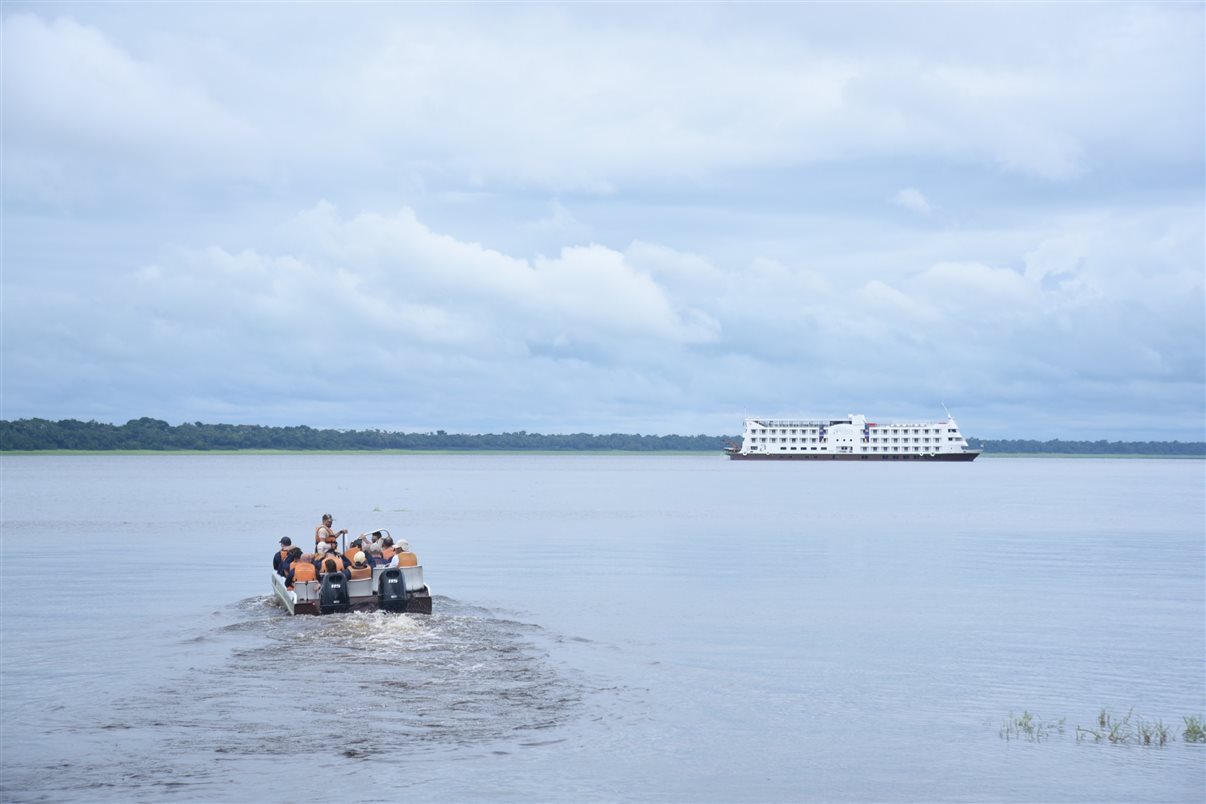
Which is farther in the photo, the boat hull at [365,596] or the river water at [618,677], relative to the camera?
the boat hull at [365,596]

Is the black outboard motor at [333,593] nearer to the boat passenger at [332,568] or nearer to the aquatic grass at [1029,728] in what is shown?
the boat passenger at [332,568]

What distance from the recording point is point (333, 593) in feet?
114

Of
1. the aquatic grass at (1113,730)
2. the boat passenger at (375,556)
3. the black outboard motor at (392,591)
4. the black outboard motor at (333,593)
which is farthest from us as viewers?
the boat passenger at (375,556)

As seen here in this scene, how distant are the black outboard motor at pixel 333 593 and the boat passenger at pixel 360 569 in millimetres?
460

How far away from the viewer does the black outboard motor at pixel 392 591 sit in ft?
113

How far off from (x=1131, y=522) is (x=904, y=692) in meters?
65.1

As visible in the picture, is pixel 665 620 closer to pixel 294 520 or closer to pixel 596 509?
pixel 294 520

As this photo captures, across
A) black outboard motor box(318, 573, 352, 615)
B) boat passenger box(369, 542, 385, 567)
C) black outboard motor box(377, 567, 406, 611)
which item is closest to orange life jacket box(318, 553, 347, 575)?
black outboard motor box(318, 573, 352, 615)

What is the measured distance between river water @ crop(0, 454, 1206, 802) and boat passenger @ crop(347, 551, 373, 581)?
165cm

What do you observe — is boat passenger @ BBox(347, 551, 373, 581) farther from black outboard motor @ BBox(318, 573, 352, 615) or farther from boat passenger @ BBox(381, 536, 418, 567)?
boat passenger @ BBox(381, 536, 418, 567)

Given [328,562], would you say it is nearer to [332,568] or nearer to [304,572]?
[332,568]

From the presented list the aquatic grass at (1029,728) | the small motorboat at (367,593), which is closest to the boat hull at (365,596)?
the small motorboat at (367,593)

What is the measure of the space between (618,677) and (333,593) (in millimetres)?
11041

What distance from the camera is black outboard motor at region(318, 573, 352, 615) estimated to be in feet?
113
